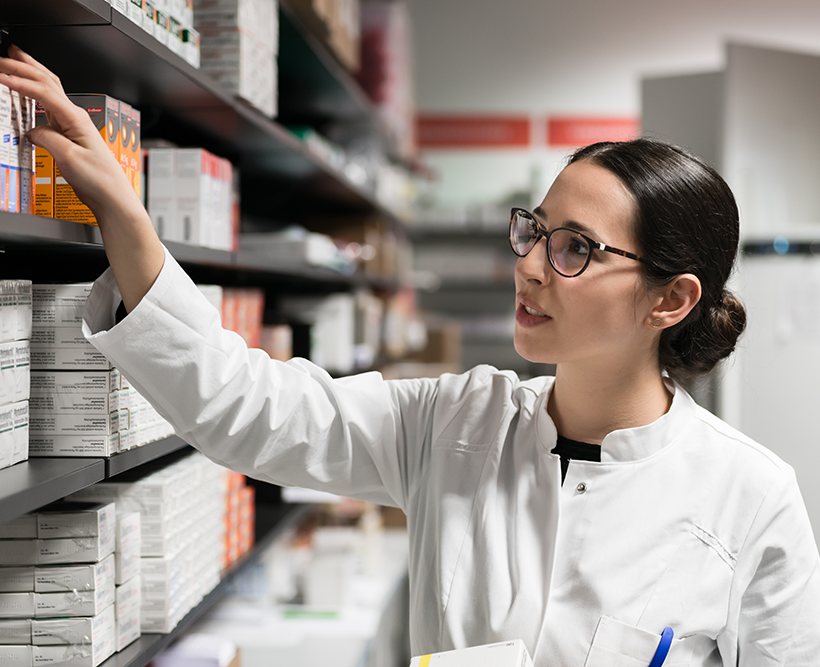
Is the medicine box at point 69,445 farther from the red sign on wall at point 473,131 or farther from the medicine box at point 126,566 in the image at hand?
the red sign on wall at point 473,131

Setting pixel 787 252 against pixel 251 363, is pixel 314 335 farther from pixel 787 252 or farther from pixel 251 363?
pixel 787 252

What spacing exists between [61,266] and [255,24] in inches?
36.8

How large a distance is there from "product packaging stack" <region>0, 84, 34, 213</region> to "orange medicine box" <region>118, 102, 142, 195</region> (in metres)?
0.18

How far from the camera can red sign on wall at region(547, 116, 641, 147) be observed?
6.75m

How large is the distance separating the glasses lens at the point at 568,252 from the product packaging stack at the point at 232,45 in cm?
99

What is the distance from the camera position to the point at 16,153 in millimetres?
1152

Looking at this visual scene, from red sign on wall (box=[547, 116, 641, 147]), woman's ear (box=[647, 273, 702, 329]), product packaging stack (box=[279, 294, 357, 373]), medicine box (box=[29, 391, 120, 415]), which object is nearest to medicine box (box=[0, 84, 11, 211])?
medicine box (box=[29, 391, 120, 415])

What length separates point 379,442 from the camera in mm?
1452

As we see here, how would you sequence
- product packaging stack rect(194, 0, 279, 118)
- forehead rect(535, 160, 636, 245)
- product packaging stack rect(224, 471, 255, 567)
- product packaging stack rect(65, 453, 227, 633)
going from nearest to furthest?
forehead rect(535, 160, 636, 245) < product packaging stack rect(65, 453, 227, 633) < product packaging stack rect(194, 0, 279, 118) < product packaging stack rect(224, 471, 255, 567)

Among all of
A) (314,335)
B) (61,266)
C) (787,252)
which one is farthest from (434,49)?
(61,266)

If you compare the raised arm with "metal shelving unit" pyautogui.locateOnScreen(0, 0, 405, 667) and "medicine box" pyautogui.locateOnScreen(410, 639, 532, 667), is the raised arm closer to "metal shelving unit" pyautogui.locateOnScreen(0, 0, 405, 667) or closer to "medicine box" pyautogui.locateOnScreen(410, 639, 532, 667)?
"metal shelving unit" pyautogui.locateOnScreen(0, 0, 405, 667)

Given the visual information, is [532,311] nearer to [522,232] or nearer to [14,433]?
[522,232]

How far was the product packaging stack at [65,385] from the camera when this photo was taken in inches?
50.8

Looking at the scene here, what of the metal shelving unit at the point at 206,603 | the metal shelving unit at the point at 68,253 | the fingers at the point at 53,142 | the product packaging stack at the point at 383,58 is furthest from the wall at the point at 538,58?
the fingers at the point at 53,142
